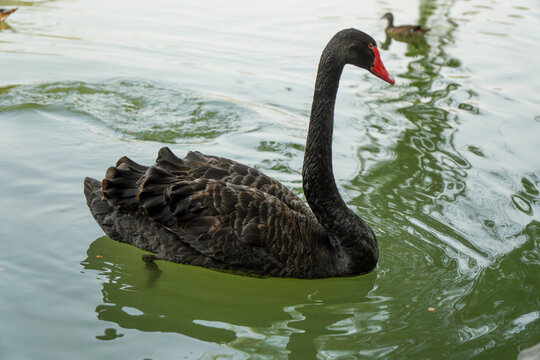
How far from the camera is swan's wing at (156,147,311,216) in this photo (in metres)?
4.63

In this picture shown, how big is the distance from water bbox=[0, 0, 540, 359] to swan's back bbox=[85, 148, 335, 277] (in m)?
0.18

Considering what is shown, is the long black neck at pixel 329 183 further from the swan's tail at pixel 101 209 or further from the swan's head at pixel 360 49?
the swan's tail at pixel 101 209

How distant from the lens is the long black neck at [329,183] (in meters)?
4.51

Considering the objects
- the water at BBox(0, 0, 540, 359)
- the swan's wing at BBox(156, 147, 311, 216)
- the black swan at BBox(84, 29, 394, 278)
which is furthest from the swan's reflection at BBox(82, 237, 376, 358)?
the swan's wing at BBox(156, 147, 311, 216)

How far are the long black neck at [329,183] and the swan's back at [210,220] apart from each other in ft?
0.46

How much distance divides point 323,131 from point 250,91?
4.19m

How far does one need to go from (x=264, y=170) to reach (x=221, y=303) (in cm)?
221

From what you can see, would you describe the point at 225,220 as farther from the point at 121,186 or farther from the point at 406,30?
the point at 406,30

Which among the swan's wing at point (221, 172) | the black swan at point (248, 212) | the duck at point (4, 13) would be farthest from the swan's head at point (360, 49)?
the duck at point (4, 13)

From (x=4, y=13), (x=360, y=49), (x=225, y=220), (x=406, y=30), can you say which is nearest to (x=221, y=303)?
(x=225, y=220)

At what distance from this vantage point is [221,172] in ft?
15.3

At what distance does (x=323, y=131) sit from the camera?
4.58 meters

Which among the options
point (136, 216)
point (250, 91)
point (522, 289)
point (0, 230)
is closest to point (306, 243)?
point (136, 216)

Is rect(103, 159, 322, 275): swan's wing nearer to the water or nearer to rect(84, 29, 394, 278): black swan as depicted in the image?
rect(84, 29, 394, 278): black swan
